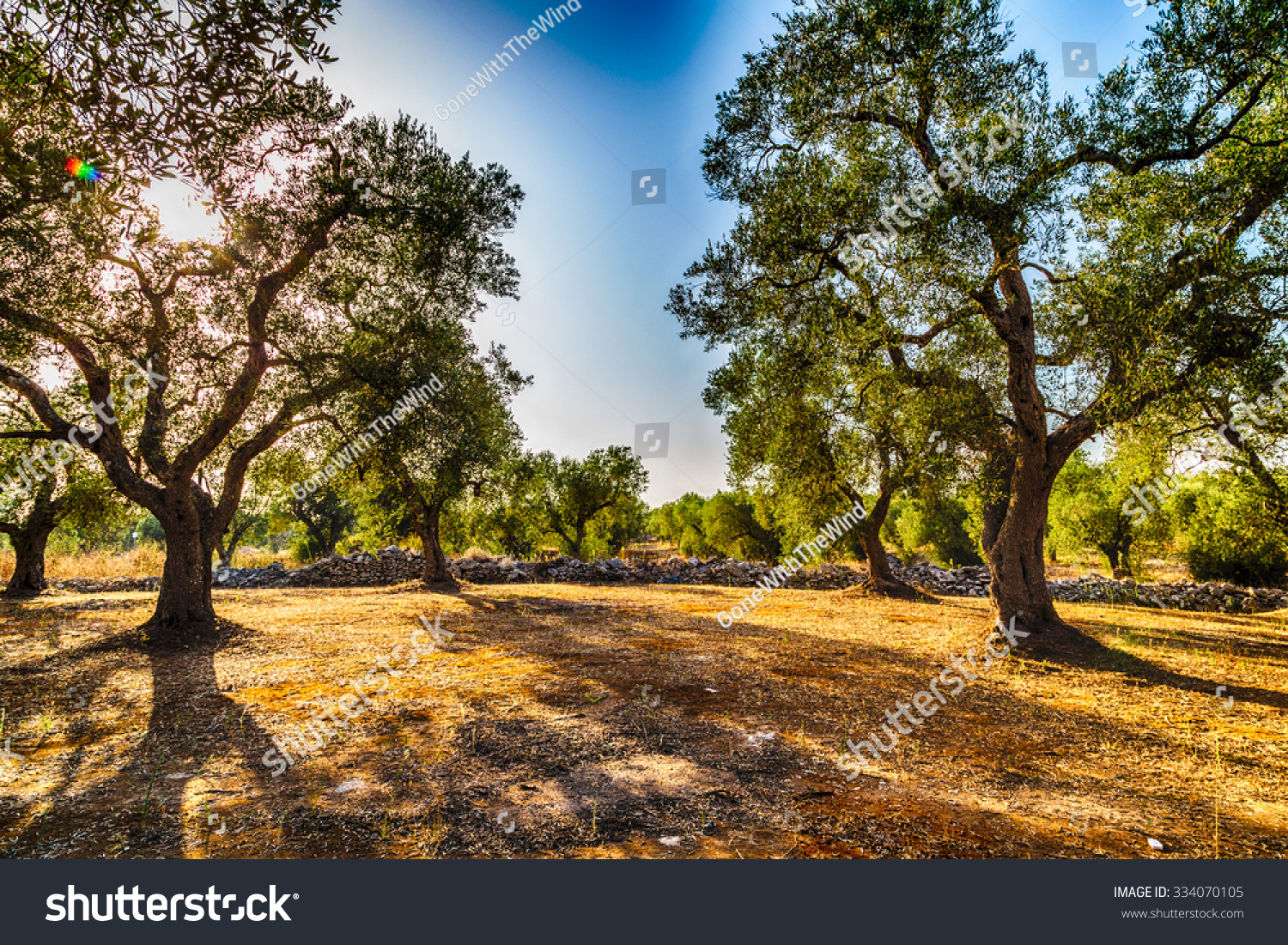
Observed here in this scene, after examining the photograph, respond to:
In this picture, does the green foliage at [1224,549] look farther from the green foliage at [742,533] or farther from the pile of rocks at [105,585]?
the pile of rocks at [105,585]

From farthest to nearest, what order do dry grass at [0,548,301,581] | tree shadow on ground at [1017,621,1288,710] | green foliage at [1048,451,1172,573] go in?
green foliage at [1048,451,1172,573], dry grass at [0,548,301,581], tree shadow on ground at [1017,621,1288,710]

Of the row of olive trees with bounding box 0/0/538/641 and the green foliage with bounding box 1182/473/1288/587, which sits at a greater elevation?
the row of olive trees with bounding box 0/0/538/641

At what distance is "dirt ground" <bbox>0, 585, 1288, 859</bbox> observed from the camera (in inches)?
149

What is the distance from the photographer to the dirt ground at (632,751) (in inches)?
149

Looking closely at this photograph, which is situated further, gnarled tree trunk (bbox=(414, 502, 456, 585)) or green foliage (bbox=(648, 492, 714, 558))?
green foliage (bbox=(648, 492, 714, 558))

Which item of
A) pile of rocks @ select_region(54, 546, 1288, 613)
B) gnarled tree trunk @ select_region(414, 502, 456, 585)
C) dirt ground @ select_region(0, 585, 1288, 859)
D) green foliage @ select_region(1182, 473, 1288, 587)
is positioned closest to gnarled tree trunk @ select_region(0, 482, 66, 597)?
pile of rocks @ select_region(54, 546, 1288, 613)

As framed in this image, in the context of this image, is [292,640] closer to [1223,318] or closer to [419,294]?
[419,294]

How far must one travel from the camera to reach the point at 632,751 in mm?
5324

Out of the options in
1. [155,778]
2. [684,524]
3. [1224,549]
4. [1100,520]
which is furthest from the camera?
[684,524]

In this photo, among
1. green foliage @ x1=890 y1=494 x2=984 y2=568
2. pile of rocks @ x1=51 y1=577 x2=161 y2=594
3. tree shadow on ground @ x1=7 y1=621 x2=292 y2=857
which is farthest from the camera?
green foliage @ x1=890 y1=494 x2=984 y2=568

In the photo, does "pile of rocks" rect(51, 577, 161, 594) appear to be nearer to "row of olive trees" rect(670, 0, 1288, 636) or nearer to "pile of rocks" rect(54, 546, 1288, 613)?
"pile of rocks" rect(54, 546, 1288, 613)

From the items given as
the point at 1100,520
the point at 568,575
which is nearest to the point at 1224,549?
the point at 1100,520

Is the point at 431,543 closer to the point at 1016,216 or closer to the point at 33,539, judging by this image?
the point at 33,539

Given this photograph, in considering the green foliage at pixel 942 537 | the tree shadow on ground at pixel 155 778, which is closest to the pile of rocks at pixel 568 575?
the green foliage at pixel 942 537
